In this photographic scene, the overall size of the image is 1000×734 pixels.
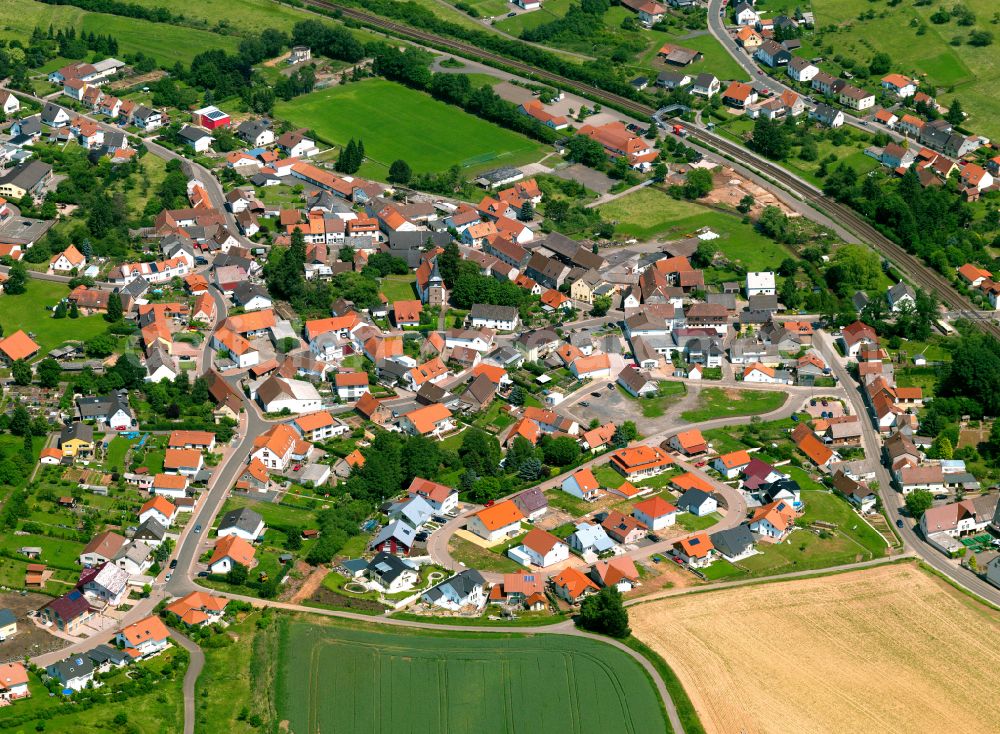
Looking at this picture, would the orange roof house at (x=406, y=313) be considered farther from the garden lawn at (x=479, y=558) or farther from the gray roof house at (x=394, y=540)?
the gray roof house at (x=394, y=540)

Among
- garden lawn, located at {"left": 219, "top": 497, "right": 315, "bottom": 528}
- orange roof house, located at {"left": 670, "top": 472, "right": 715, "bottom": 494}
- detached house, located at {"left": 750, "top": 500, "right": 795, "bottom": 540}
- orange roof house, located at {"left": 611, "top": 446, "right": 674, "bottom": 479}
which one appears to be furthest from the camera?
orange roof house, located at {"left": 611, "top": 446, "right": 674, "bottom": 479}

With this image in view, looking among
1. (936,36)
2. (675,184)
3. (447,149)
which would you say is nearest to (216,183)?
(447,149)

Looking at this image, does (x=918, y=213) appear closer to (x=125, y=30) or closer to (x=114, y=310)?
(x=114, y=310)

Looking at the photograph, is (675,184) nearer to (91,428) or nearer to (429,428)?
(429,428)

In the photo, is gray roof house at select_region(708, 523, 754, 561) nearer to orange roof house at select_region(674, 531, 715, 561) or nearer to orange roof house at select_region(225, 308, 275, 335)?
orange roof house at select_region(674, 531, 715, 561)

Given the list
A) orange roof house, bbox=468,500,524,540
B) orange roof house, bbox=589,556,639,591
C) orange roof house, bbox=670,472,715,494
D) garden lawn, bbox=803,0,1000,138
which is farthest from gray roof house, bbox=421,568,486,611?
garden lawn, bbox=803,0,1000,138

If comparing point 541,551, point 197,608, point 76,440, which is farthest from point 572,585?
point 76,440

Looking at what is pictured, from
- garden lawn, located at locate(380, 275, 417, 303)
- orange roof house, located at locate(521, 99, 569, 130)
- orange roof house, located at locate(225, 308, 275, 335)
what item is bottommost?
orange roof house, located at locate(225, 308, 275, 335)
